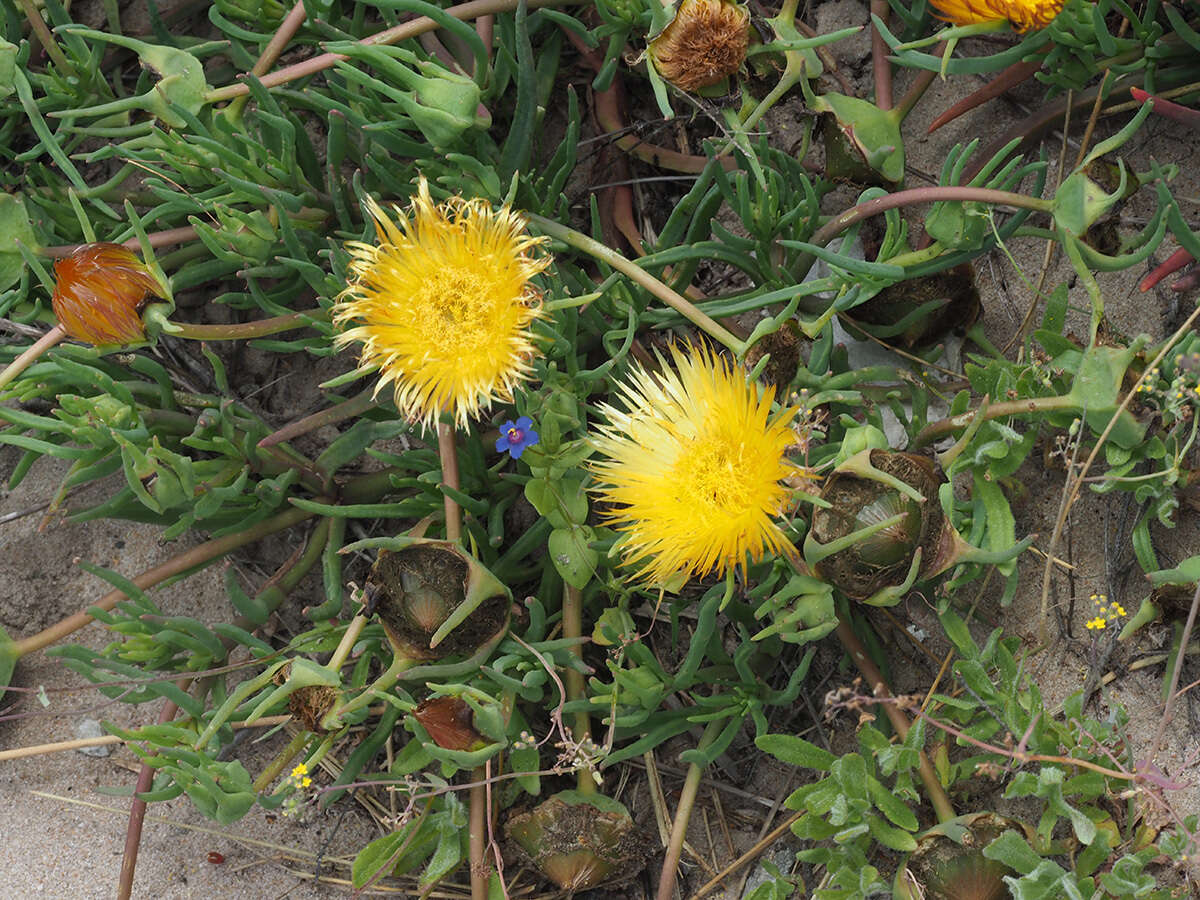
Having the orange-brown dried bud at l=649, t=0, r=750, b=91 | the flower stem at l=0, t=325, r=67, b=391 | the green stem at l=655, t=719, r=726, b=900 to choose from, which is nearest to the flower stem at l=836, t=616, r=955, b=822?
the green stem at l=655, t=719, r=726, b=900

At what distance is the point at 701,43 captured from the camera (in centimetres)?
124

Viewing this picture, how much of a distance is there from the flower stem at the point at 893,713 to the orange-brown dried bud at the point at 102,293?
3.04ft

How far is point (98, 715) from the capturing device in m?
1.69

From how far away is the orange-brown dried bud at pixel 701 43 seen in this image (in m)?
1.23

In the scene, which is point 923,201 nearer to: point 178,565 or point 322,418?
point 322,418

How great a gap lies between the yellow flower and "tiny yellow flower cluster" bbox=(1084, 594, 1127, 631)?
67cm

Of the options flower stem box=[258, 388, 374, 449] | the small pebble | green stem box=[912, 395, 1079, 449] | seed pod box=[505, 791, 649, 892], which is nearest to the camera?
green stem box=[912, 395, 1079, 449]

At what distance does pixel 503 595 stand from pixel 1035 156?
94 cm

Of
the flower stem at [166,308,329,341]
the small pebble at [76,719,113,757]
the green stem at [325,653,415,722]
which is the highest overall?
the flower stem at [166,308,329,341]

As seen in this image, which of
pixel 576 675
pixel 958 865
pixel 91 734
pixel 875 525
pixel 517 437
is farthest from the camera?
pixel 91 734

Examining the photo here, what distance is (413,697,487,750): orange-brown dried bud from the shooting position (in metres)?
1.29

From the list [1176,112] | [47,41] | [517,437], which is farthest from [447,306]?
[1176,112]

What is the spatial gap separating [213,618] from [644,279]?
35.0 inches

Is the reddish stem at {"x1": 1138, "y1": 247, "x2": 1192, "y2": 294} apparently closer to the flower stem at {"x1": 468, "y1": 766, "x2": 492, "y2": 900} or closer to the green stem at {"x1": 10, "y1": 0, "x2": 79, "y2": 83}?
the flower stem at {"x1": 468, "y1": 766, "x2": 492, "y2": 900}
